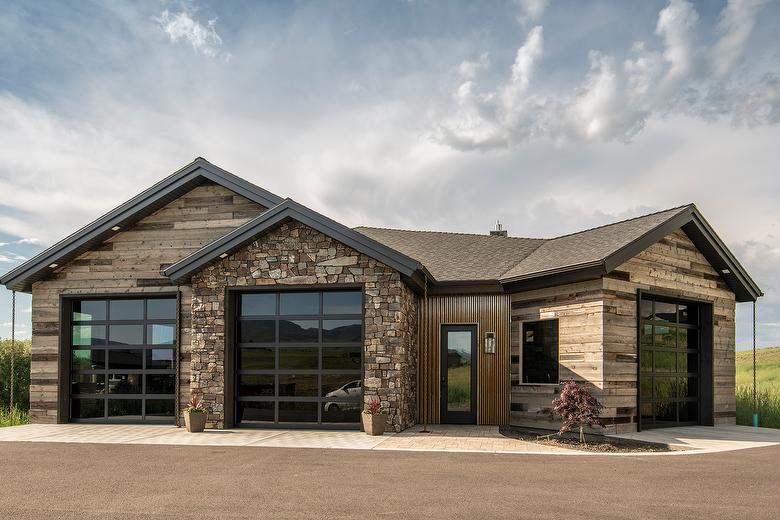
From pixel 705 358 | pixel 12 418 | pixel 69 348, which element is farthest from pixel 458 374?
pixel 12 418

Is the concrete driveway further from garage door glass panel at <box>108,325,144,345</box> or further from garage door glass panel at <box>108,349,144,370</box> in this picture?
garage door glass panel at <box>108,325,144,345</box>

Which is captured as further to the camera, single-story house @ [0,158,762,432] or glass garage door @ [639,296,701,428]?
glass garage door @ [639,296,701,428]

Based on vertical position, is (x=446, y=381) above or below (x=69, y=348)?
below

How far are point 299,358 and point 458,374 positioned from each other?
12.1ft

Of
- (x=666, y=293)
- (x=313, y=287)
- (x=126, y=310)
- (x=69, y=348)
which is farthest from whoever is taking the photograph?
(x=69, y=348)

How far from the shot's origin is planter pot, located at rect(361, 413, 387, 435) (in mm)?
12453

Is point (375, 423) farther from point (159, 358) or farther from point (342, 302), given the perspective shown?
point (159, 358)

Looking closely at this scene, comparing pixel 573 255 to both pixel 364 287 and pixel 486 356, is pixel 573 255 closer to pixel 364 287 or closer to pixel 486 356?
pixel 486 356

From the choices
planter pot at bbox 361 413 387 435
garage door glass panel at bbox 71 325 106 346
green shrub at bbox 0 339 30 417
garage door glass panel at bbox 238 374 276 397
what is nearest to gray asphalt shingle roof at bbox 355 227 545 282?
planter pot at bbox 361 413 387 435

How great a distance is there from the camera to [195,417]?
43.2 ft

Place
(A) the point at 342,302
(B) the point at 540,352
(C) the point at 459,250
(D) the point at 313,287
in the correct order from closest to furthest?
(D) the point at 313,287
(A) the point at 342,302
(B) the point at 540,352
(C) the point at 459,250

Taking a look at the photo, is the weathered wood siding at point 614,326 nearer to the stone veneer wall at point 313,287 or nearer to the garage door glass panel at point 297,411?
the stone veneer wall at point 313,287

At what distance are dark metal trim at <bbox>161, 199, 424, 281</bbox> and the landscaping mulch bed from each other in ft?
12.6

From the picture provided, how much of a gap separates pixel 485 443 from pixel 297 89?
8189mm
